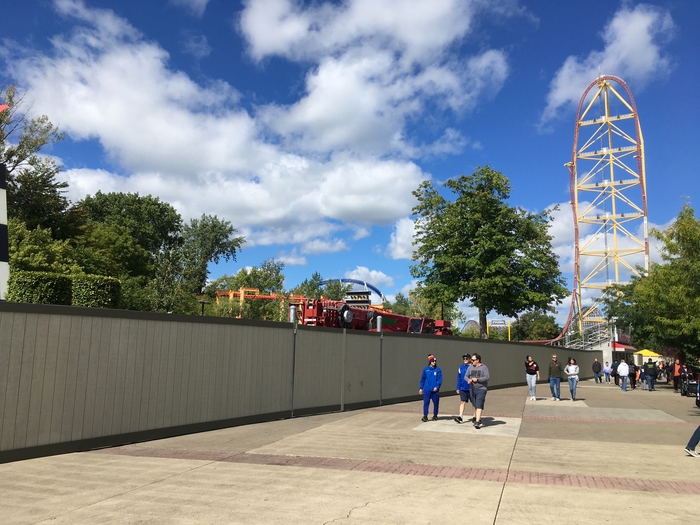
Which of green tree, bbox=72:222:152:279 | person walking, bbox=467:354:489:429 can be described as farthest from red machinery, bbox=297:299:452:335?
green tree, bbox=72:222:152:279

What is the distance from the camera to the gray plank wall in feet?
27.3

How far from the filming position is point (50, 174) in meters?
37.1

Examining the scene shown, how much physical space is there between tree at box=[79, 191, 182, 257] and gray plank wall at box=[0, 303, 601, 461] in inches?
2087

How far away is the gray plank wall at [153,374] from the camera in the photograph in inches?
328

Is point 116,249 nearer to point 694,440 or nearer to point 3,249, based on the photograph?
point 3,249

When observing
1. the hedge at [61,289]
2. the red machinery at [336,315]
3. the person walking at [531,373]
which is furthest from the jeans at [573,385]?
the hedge at [61,289]

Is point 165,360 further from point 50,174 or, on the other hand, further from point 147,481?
point 50,174

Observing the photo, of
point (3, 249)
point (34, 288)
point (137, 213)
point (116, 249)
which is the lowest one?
point (34, 288)

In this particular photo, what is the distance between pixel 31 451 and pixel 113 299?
444 inches

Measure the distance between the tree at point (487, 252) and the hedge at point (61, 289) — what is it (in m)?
21.5

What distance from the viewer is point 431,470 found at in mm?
8062

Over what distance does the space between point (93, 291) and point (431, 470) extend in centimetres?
1389

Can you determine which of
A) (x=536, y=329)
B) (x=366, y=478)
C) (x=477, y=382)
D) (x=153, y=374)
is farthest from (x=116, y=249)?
(x=536, y=329)

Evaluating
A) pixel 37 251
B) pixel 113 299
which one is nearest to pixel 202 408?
pixel 113 299
